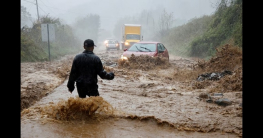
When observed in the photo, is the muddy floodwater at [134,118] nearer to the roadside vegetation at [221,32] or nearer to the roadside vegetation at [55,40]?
the roadside vegetation at [221,32]

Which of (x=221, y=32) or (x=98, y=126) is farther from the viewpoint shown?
(x=221, y=32)

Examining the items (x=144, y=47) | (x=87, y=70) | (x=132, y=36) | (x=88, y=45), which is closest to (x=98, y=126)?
(x=87, y=70)

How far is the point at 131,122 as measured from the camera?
15.0ft

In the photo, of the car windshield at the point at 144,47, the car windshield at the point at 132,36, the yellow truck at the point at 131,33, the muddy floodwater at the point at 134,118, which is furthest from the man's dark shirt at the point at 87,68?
the car windshield at the point at 132,36

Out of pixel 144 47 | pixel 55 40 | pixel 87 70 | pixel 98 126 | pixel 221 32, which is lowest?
pixel 98 126

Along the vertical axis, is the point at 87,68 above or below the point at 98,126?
above

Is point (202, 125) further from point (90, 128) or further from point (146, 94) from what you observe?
point (146, 94)

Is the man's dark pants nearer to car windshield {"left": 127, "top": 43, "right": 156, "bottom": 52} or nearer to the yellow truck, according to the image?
car windshield {"left": 127, "top": 43, "right": 156, "bottom": 52}

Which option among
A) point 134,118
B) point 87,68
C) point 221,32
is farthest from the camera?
point 221,32

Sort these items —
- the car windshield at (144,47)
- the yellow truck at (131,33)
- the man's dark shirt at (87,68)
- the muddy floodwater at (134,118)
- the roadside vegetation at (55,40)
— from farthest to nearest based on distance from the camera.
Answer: the yellow truck at (131,33) < the roadside vegetation at (55,40) < the car windshield at (144,47) < the muddy floodwater at (134,118) < the man's dark shirt at (87,68)

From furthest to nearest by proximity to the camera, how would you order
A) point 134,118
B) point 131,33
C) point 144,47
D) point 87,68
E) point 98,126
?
point 131,33 → point 144,47 → point 134,118 → point 98,126 → point 87,68

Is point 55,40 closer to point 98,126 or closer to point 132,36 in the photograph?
point 132,36

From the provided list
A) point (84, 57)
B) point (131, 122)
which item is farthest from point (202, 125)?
point (84, 57)

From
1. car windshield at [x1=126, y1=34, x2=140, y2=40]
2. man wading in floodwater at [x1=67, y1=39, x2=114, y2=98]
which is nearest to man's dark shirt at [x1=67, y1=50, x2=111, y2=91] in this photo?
man wading in floodwater at [x1=67, y1=39, x2=114, y2=98]
